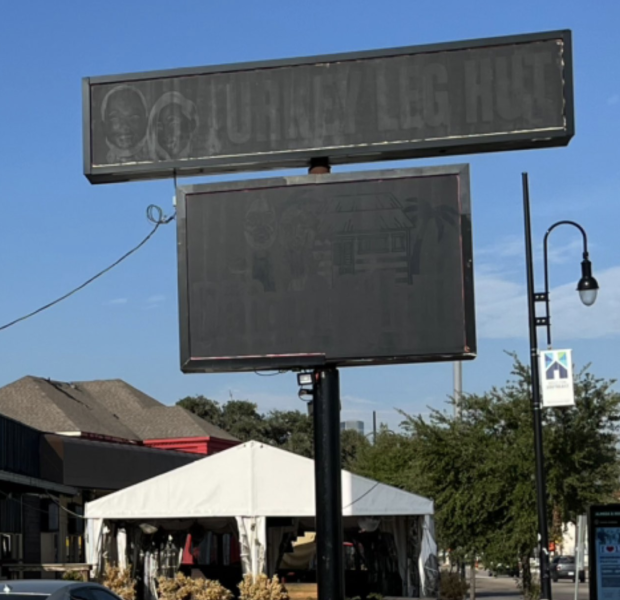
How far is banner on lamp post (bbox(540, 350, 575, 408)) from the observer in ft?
68.9

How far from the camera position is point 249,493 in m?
23.2

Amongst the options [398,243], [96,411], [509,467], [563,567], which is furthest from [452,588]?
[563,567]

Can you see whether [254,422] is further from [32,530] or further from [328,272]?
[328,272]

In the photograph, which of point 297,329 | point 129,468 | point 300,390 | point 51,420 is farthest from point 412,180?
point 51,420

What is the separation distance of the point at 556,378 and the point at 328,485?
24.1 ft

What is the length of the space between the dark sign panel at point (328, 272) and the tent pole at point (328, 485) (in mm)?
626

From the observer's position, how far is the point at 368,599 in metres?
24.7

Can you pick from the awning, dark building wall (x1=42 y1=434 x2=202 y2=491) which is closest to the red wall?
dark building wall (x1=42 y1=434 x2=202 y2=491)

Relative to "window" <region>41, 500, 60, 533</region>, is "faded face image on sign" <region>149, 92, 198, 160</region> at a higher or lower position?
higher

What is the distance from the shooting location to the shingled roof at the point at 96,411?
3762 cm

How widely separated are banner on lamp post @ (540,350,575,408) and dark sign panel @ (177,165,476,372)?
7099mm

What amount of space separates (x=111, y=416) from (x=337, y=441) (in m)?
29.2

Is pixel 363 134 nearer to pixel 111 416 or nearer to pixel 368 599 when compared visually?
pixel 368 599

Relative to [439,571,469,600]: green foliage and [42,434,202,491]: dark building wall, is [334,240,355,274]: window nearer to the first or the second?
[439,571,469,600]: green foliage
